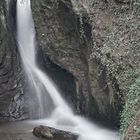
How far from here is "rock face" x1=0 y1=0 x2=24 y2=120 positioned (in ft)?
44.5

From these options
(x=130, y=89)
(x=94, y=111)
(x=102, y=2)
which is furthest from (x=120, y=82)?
(x=94, y=111)

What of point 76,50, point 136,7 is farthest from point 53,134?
point 136,7

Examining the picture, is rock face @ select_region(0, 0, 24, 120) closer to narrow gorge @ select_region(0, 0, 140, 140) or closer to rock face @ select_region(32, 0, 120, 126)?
narrow gorge @ select_region(0, 0, 140, 140)

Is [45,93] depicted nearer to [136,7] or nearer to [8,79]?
[8,79]

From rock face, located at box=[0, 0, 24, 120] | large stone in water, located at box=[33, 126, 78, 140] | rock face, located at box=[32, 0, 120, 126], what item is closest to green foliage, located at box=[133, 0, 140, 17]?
rock face, located at box=[32, 0, 120, 126]

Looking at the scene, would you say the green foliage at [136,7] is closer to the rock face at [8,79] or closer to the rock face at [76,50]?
the rock face at [76,50]

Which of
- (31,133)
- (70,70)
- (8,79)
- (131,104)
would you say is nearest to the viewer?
(131,104)

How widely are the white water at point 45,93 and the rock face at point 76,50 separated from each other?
1.35 feet

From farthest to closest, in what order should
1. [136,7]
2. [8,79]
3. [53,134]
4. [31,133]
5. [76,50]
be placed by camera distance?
[8,79] → [76,50] → [31,133] → [53,134] → [136,7]

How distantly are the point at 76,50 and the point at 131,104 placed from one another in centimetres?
498

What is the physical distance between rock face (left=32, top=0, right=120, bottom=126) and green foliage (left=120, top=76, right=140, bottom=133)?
223 centimetres

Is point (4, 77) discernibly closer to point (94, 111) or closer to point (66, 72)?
point (66, 72)

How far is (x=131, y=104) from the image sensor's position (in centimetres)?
740

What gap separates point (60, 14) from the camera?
40.4 ft
